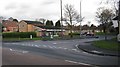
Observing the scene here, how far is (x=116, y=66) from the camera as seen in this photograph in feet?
40.2

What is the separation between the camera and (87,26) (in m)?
138

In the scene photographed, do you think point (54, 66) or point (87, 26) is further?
point (87, 26)

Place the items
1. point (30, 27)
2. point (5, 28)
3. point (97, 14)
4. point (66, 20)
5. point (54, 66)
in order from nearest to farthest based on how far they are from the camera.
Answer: point (54, 66), point (66, 20), point (97, 14), point (30, 27), point (5, 28)

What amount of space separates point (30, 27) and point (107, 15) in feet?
107

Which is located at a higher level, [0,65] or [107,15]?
[107,15]

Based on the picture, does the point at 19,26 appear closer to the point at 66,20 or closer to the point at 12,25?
the point at 12,25

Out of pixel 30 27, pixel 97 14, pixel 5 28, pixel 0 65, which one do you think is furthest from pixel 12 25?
pixel 0 65

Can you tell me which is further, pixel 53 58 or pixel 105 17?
pixel 105 17

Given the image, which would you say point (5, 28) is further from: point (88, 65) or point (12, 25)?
point (88, 65)

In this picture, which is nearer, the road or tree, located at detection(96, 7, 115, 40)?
the road

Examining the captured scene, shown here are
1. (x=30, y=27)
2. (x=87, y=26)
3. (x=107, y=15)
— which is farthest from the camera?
(x=87, y=26)

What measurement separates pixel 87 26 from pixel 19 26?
46.5 m

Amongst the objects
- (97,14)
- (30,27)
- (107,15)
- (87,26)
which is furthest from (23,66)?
(87,26)

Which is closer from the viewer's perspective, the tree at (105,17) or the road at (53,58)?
the road at (53,58)
